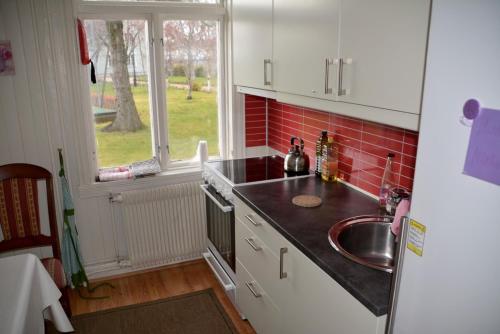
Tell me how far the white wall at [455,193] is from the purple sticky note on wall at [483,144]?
0.01 meters

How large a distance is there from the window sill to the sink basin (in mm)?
1645

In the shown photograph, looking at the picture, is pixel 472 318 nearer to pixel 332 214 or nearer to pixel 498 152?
pixel 498 152

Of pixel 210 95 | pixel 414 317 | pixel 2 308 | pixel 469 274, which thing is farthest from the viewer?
pixel 210 95

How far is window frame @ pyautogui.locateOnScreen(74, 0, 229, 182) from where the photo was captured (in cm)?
280

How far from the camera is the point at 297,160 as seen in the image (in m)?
2.60

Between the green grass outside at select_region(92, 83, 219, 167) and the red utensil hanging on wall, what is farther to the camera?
the green grass outside at select_region(92, 83, 219, 167)

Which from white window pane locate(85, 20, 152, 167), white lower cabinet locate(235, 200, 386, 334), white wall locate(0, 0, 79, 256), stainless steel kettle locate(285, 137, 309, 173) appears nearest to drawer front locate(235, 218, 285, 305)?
white lower cabinet locate(235, 200, 386, 334)

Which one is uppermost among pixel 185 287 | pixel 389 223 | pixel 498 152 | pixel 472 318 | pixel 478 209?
pixel 498 152

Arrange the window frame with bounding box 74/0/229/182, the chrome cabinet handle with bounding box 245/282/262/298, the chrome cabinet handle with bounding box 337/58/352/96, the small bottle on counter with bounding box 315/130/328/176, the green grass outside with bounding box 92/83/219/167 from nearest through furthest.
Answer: the chrome cabinet handle with bounding box 337/58/352/96 → the chrome cabinet handle with bounding box 245/282/262/298 → the small bottle on counter with bounding box 315/130/328/176 → the window frame with bounding box 74/0/229/182 → the green grass outside with bounding box 92/83/219/167

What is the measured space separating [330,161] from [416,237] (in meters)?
1.46

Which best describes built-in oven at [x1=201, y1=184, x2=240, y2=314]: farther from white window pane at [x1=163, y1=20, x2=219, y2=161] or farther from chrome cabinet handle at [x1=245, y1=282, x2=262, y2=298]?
white window pane at [x1=163, y1=20, x2=219, y2=161]

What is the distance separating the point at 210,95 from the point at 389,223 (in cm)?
188

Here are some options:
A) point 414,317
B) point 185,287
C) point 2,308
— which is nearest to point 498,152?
point 414,317

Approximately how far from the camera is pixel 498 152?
0.74 metres
